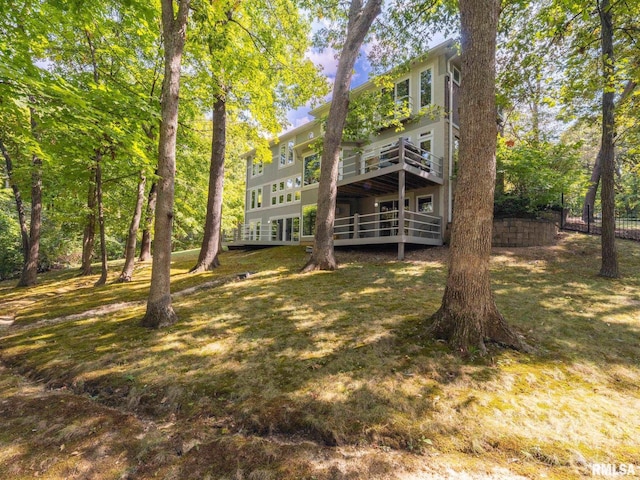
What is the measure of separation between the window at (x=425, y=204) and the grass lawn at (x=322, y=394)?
789 cm

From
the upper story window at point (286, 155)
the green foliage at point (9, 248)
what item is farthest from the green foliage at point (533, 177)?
the green foliage at point (9, 248)

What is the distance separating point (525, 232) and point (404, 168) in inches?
218

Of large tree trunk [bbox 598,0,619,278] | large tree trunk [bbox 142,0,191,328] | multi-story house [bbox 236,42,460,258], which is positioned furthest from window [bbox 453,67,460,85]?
large tree trunk [bbox 142,0,191,328]

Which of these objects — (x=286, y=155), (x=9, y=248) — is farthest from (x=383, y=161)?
(x=9, y=248)

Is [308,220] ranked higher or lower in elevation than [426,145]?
lower

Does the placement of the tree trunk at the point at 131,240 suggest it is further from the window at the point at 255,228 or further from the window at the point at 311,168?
the window at the point at 255,228

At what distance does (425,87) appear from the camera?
14172mm

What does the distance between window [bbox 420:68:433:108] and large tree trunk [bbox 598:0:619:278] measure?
6.35m

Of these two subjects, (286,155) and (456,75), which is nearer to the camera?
(456,75)

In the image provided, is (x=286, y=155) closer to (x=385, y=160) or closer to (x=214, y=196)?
(x=385, y=160)

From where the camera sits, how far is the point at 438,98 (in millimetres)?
13547

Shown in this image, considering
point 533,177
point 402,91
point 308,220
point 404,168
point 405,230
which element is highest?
point 402,91

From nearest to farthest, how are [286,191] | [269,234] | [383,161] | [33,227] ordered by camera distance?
[33,227] < [383,161] < [286,191] < [269,234]

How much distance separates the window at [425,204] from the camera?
14.1 metres
